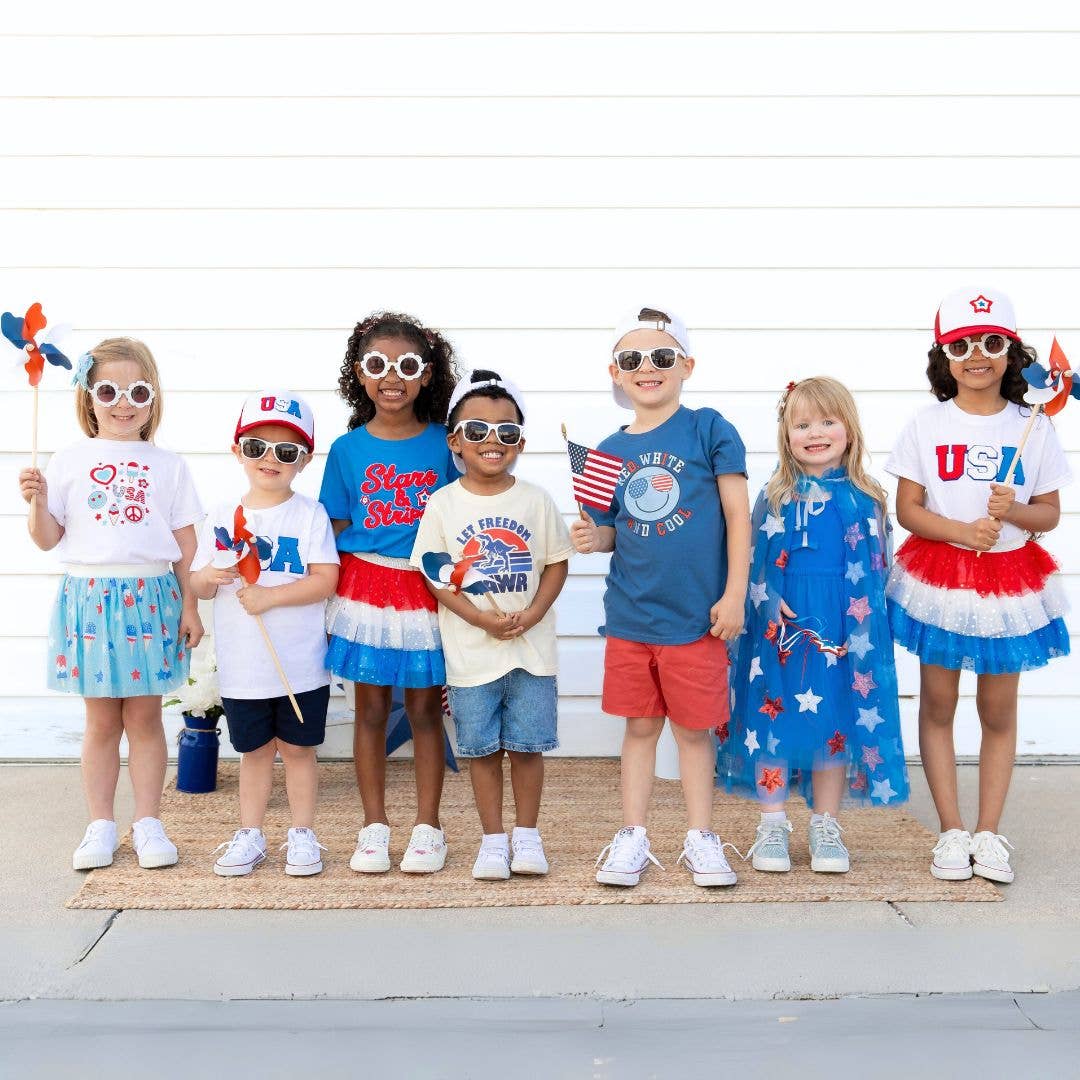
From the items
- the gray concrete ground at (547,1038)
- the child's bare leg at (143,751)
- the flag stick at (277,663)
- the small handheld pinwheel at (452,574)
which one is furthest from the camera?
the child's bare leg at (143,751)

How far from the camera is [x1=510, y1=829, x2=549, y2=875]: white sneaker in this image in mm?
2994

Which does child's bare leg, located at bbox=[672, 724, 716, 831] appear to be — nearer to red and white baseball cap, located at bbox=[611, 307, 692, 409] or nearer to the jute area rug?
the jute area rug

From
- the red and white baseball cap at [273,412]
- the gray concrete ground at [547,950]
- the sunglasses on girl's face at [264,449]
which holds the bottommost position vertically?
the gray concrete ground at [547,950]

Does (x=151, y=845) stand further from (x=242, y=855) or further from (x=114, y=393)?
(x=114, y=393)

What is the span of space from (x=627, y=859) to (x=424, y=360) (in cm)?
131

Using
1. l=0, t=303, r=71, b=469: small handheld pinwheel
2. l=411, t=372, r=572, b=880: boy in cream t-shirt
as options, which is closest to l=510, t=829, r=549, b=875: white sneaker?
l=411, t=372, r=572, b=880: boy in cream t-shirt

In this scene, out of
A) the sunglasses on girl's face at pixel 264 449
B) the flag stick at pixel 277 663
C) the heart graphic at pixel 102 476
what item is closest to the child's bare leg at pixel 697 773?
the flag stick at pixel 277 663

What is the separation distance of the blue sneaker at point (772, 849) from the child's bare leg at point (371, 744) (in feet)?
3.08

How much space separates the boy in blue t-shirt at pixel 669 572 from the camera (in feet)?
9.68

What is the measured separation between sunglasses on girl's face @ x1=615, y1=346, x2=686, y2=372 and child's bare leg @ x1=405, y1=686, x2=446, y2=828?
926 mm

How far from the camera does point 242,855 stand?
303 centimetres

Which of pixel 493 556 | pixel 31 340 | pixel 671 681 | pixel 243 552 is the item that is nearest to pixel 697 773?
pixel 671 681

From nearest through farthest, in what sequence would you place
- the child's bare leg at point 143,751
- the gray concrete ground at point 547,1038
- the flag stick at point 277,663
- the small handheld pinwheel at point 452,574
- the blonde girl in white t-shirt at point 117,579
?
the gray concrete ground at point 547,1038, the small handheld pinwheel at point 452,574, the flag stick at point 277,663, the blonde girl in white t-shirt at point 117,579, the child's bare leg at point 143,751

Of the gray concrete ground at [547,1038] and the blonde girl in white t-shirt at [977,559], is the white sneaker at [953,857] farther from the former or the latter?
the gray concrete ground at [547,1038]
